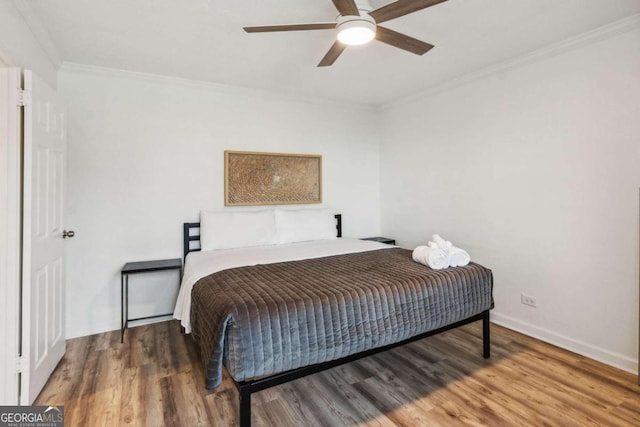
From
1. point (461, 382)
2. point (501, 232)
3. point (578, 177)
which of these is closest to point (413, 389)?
A: point (461, 382)

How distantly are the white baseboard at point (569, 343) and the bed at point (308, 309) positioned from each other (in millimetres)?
742

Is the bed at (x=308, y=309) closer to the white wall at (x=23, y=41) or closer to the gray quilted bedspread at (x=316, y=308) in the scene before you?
the gray quilted bedspread at (x=316, y=308)

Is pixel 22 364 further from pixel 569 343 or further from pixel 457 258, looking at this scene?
pixel 569 343

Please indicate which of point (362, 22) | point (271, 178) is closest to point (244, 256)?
point (271, 178)

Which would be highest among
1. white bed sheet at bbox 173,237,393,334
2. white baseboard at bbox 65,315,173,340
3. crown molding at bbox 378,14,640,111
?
crown molding at bbox 378,14,640,111

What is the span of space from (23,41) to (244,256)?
2114 mm

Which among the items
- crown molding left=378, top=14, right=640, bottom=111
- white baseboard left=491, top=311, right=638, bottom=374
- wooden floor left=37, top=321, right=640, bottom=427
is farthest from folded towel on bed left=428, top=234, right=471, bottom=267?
crown molding left=378, top=14, right=640, bottom=111

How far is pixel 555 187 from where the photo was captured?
278 cm

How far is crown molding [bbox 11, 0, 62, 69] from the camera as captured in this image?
2.01m

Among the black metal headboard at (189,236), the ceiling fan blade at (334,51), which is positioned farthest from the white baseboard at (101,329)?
the ceiling fan blade at (334,51)

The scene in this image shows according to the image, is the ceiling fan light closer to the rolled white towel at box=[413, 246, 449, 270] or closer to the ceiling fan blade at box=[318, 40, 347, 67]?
the ceiling fan blade at box=[318, 40, 347, 67]

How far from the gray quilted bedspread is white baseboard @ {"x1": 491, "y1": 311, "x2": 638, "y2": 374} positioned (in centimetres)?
80

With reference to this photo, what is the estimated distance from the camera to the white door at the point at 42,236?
191cm

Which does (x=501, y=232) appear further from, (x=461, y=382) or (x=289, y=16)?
(x=289, y=16)
